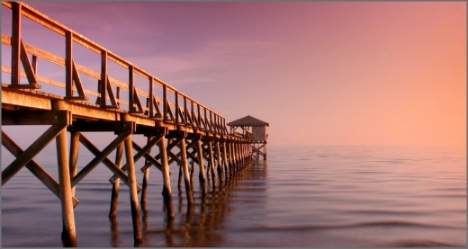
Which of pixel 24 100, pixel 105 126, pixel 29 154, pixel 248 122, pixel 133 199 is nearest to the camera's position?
pixel 24 100

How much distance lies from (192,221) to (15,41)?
24.5 feet

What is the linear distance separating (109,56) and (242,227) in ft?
18.2

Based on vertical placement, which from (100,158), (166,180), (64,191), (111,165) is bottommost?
(166,180)

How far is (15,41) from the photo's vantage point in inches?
222

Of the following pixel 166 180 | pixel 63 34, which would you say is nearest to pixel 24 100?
pixel 63 34

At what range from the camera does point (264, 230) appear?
11.2 m

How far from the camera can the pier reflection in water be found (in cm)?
978

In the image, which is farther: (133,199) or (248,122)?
(248,122)

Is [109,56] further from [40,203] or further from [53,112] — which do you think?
[40,203]

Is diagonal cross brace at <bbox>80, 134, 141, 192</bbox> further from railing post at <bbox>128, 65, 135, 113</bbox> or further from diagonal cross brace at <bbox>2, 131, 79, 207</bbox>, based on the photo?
diagonal cross brace at <bbox>2, 131, 79, 207</bbox>

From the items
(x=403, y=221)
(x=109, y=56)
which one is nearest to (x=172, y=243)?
(x=109, y=56)

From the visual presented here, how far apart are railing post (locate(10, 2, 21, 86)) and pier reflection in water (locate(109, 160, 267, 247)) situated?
196 inches

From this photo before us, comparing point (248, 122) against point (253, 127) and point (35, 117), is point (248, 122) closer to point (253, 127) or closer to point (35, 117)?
point (253, 127)

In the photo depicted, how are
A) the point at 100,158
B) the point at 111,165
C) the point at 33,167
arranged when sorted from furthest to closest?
the point at 111,165 → the point at 100,158 → the point at 33,167
